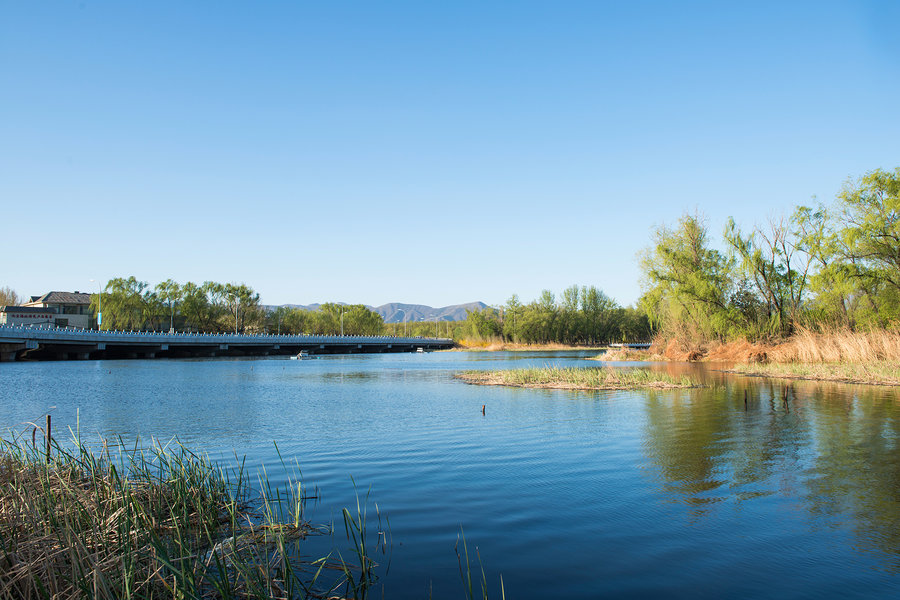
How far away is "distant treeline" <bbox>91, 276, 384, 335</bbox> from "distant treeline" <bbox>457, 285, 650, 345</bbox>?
4598 centimetres

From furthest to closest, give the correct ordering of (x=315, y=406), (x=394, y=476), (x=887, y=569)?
(x=315, y=406) < (x=394, y=476) < (x=887, y=569)

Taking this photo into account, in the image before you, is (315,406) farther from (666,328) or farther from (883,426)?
(666,328)

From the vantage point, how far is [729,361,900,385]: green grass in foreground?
26859 millimetres

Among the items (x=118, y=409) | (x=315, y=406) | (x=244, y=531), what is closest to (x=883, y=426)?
(x=244, y=531)

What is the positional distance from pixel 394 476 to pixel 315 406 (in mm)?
13673

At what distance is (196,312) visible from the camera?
11644 centimetres

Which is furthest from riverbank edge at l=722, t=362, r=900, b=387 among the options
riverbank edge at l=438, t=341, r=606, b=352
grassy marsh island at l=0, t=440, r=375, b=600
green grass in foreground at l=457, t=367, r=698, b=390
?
riverbank edge at l=438, t=341, r=606, b=352

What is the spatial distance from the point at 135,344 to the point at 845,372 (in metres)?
78.8

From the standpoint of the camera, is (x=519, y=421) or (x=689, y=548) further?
(x=519, y=421)

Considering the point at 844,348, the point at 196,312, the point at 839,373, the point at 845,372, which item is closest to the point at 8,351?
the point at 196,312

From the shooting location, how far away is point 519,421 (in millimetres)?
18984

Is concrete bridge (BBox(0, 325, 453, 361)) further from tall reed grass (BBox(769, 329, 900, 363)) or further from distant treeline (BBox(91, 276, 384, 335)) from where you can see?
tall reed grass (BBox(769, 329, 900, 363))

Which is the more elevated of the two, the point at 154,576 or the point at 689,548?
the point at 154,576

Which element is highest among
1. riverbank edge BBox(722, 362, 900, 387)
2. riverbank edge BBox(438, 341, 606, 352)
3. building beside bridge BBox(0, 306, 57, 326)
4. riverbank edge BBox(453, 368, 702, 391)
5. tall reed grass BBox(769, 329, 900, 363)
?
building beside bridge BBox(0, 306, 57, 326)
